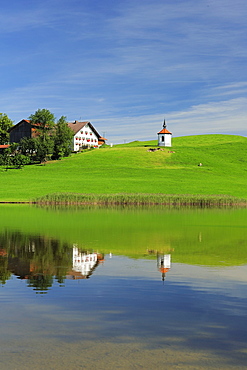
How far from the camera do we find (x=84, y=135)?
17825 cm

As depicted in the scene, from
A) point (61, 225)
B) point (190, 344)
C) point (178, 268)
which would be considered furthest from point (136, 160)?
point (190, 344)

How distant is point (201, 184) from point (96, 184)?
21.3 m

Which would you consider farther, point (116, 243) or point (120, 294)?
point (116, 243)

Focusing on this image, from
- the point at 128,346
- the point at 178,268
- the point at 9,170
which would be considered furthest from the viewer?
the point at 9,170

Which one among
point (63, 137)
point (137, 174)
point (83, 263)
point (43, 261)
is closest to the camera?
point (83, 263)

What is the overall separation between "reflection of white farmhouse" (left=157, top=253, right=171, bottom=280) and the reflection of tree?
3.87 m

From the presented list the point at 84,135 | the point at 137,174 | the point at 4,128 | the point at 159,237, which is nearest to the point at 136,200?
the point at 159,237

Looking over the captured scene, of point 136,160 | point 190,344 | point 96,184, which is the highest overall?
point 136,160

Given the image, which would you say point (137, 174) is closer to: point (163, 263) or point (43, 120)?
point (43, 120)

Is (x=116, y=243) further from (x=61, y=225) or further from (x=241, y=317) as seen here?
(x=241, y=317)

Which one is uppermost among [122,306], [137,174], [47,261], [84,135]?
[84,135]

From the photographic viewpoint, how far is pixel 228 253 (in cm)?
2441

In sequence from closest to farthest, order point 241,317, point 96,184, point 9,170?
point 241,317, point 96,184, point 9,170

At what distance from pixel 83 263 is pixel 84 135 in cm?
15976
